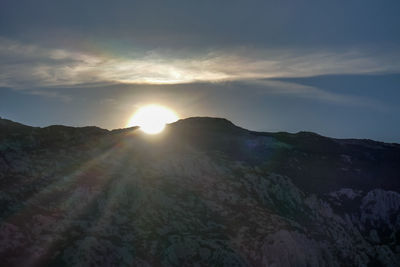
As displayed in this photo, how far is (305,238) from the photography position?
58438 millimetres

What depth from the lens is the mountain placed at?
4803 cm

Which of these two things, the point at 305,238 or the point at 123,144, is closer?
the point at 305,238

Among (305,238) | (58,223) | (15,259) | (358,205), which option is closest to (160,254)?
(58,223)

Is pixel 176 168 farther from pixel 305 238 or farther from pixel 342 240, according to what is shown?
pixel 342 240

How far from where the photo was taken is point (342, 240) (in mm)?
62156

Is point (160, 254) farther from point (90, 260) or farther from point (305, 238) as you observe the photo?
point (305, 238)

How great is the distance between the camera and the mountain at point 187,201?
48.0 meters

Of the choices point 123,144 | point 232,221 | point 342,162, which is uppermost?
point 123,144

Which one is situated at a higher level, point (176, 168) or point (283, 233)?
point (176, 168)

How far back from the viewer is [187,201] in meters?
60.8

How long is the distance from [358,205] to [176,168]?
32.8m

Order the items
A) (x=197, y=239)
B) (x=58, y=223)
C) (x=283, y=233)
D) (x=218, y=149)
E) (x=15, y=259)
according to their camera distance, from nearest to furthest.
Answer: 1. (x=15, y=259)
2. (x=58, y=223)
3. (x=197, y=239)
4. (x=283, y=233)
5. (x=218, y=149)

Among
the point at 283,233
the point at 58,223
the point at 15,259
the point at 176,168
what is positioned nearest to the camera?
the point at 15,259

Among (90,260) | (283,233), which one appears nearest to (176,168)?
(283,233)
